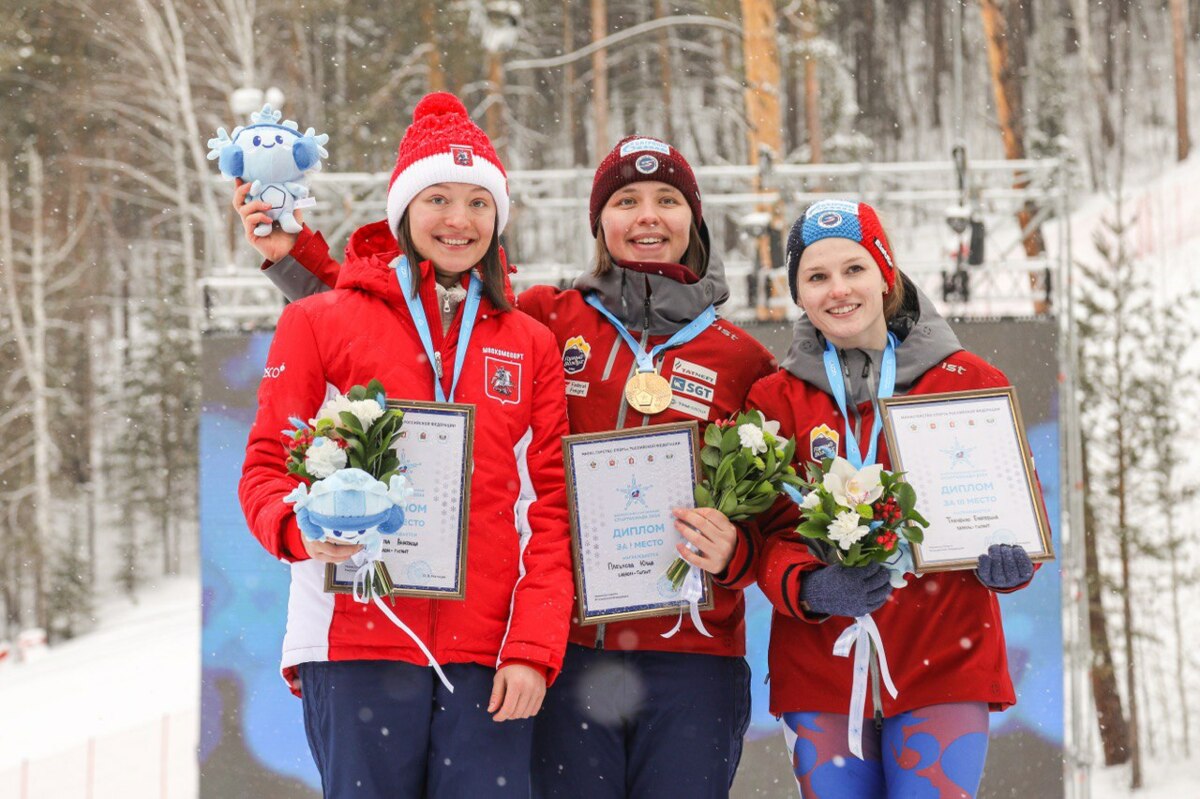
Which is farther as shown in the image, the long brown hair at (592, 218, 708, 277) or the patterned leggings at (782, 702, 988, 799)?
the long brown hair at (592, 218, 708, 277)

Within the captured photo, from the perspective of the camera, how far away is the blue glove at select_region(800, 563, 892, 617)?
2.26 meters

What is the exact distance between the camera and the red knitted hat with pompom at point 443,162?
2.47 metres

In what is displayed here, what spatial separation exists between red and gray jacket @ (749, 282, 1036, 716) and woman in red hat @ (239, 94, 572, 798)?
506 mm

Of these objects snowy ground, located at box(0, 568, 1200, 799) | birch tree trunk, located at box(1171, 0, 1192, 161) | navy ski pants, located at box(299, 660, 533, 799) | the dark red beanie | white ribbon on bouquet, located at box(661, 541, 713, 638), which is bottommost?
snowy ground, located at box(0, 568, 1200, 799)

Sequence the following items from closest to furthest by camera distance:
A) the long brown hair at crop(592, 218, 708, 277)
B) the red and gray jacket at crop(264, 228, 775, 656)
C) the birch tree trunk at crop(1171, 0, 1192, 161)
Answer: the red and gray jacket at crop(264, 228, 775, 656) < the long brown hair at crop(592, 218, 708, 277) < the birch tree trunk at crop(1171, 0, 1192, 161)

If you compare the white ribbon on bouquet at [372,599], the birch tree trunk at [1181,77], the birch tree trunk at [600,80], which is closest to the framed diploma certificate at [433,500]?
the white ribbon on bouquet at [372,599]

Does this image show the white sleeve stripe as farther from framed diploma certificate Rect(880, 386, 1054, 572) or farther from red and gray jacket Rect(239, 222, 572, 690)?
framed diploma certificate Rect(880, 386, 1054, 572)

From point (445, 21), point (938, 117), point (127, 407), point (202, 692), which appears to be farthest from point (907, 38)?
point (202, 692)

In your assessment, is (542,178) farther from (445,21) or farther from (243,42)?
(243,42)

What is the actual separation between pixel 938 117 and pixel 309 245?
1610 cm

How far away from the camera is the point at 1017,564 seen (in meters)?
2.30

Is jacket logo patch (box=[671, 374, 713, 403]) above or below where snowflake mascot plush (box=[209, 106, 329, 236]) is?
below

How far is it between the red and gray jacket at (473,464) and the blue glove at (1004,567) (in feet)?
2.83

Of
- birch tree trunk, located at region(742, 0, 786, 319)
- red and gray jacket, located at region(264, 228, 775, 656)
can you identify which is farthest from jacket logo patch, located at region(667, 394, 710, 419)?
birch tree trunk, located at region(742, 0, 786, 319)
